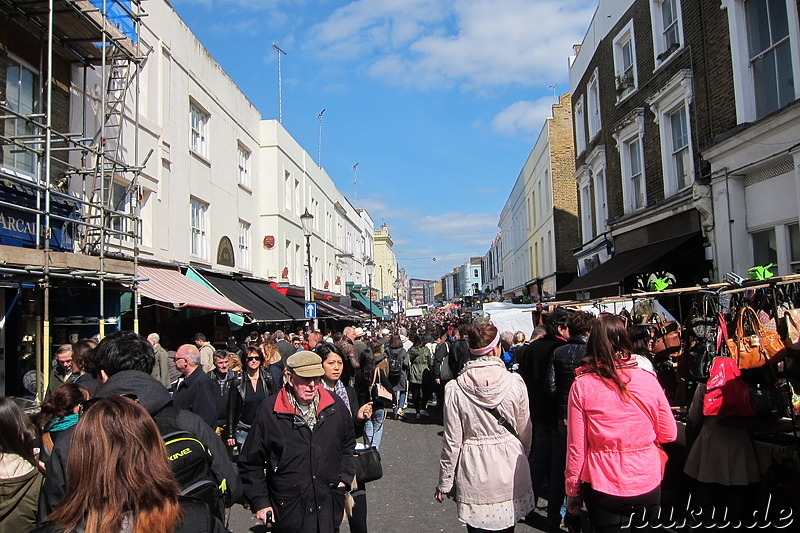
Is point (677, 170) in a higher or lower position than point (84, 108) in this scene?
lower

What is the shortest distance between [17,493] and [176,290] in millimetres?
9214

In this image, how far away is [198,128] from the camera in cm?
1662

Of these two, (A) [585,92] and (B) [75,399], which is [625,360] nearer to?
(B) [75,399]

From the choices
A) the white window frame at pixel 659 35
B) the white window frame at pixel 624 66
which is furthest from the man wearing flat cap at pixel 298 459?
the white window frame at pixel 624 66

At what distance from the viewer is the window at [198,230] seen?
15738 millimetres

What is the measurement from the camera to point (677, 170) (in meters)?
13.7

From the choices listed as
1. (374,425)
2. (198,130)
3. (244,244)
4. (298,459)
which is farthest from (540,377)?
(244,244)

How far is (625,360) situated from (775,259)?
27.7 feet

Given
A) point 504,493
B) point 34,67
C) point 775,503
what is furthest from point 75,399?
point 34,67

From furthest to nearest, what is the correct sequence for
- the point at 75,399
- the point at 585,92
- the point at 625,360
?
the point at 585,92 < the point at 75,399 < the point at 625,360

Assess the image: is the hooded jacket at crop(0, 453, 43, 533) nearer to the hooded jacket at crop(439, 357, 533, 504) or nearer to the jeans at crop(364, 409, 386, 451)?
the hooded jacket at crop(439, 357, 533, 504)

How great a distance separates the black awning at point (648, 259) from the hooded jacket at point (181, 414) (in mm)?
11137

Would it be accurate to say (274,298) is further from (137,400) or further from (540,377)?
(137,400)

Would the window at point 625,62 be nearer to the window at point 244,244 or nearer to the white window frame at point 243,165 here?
the white window frame at point 243,165
